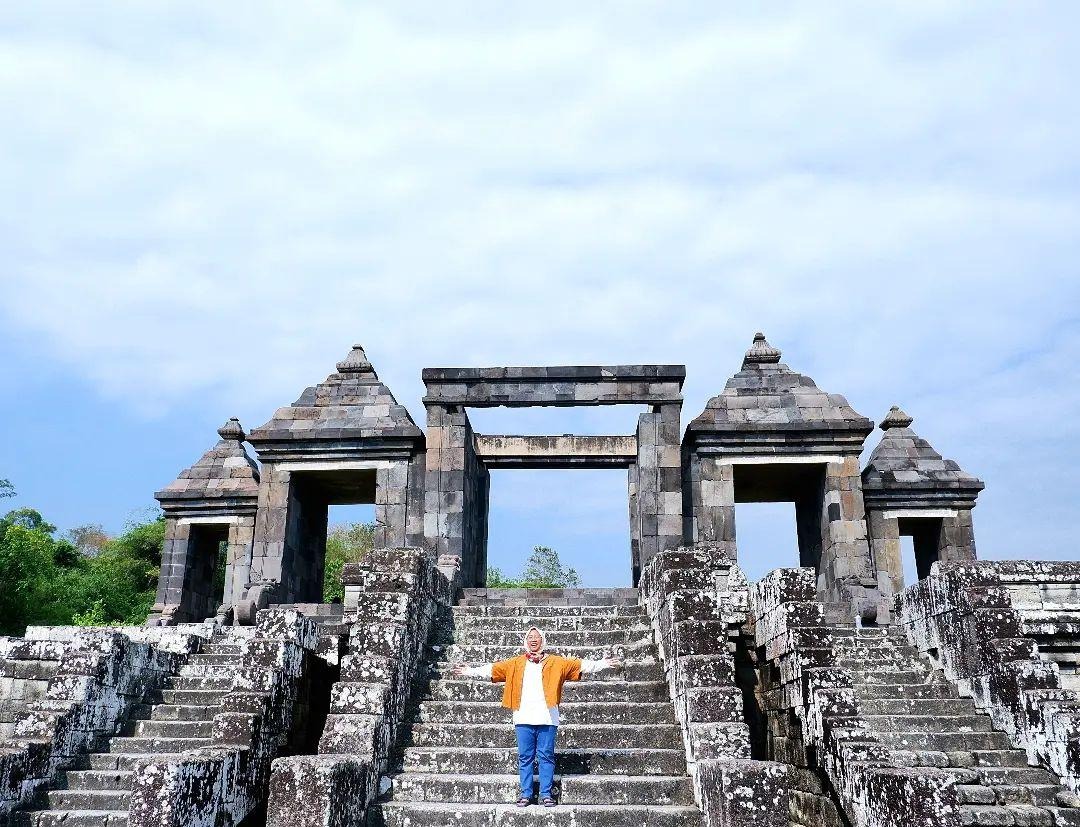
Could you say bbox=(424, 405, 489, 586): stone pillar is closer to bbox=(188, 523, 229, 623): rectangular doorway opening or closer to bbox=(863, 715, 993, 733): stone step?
bbox=(188, 523, 229, 623): rectangular doorway opening

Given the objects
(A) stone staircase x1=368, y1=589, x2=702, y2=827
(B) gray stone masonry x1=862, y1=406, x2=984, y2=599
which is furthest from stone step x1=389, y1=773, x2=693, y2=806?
(B) gray stone masonry x1=862, y1=406, x2=984, y2=599

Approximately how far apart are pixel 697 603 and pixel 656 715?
106cm

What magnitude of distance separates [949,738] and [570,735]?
154 inches

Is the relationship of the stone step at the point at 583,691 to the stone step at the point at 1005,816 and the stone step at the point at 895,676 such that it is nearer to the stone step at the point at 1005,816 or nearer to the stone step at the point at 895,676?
the stone step at the point at 1005,816

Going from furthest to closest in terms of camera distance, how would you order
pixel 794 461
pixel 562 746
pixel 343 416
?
pixel 343 416
pixel 794 461
pixel 562 746

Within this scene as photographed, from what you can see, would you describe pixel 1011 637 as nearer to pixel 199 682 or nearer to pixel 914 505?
pixel 199 682

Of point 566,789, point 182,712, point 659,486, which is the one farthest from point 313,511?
point 566,789

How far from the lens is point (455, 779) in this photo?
690 cm

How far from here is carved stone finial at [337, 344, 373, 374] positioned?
731 inches

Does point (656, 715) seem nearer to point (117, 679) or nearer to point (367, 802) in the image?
point (367, 802)

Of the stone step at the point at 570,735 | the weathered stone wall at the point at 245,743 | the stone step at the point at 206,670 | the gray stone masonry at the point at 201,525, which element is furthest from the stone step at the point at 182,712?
the gray stone masonry at the point at 201,525

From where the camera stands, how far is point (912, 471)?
18203 millimetres

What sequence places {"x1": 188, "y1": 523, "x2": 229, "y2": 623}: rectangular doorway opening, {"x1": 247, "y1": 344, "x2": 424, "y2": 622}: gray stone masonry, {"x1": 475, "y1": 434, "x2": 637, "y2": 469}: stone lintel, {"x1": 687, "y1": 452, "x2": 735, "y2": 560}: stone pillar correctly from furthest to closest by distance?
{"x1": 188, "y1": 523, "x2": 229, "y2": 623}: rectangular doorway opening
{"x1": 475, "y1": 434, "x2": 637, "y2": 469}: stone lintel
{"x1": 247, "y1": 344, "x2": 424, "y2": 622}: gray stone masonry
{"x1": 687, "y1": 452, "x2": 735, "y2": 560}: stone pillar

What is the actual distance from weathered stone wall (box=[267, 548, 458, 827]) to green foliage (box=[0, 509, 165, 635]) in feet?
48.9
